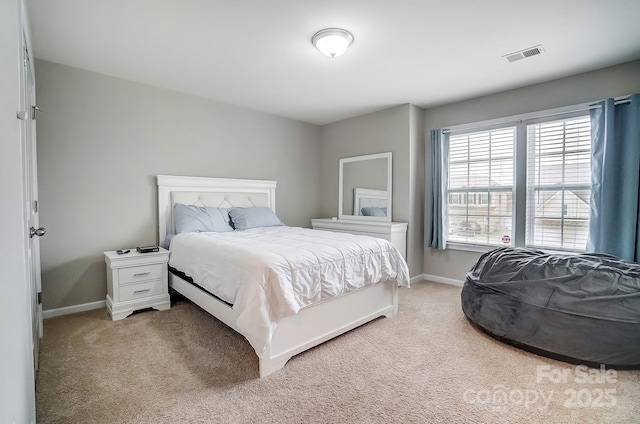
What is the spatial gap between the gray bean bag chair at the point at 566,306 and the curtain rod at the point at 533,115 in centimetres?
156

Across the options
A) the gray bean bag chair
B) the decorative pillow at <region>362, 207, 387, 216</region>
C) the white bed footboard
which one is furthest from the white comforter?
the decorative pillow at <region>362, 207, 387, 216</region>

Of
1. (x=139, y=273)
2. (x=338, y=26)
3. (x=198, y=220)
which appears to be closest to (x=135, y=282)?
(x=139, y=273)

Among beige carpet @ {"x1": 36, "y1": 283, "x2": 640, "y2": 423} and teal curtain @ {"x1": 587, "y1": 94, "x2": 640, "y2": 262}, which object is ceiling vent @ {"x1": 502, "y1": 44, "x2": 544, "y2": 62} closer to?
teal curtain @ {"x1": 587, "y1": 94, "x2": 640, "y2": 262}

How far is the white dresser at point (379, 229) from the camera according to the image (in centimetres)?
387

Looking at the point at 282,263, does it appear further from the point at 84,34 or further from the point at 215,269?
the point at 84,34

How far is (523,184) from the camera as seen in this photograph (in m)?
3.54

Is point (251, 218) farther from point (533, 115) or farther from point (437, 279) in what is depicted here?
point (533, 115)

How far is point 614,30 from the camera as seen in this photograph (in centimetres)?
233

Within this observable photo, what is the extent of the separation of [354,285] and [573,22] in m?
2.62

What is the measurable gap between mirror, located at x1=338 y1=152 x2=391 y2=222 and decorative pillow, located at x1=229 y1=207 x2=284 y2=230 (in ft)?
4.36

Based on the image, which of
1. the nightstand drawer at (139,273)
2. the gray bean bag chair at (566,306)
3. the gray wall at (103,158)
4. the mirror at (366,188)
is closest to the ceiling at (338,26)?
the gray wall at (103,158)

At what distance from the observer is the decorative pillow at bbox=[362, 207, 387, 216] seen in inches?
172

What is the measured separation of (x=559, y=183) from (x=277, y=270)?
3.32 meters

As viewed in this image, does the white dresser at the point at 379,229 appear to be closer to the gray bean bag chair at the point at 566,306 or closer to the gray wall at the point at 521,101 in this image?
the gray wall at the point at 521,101
